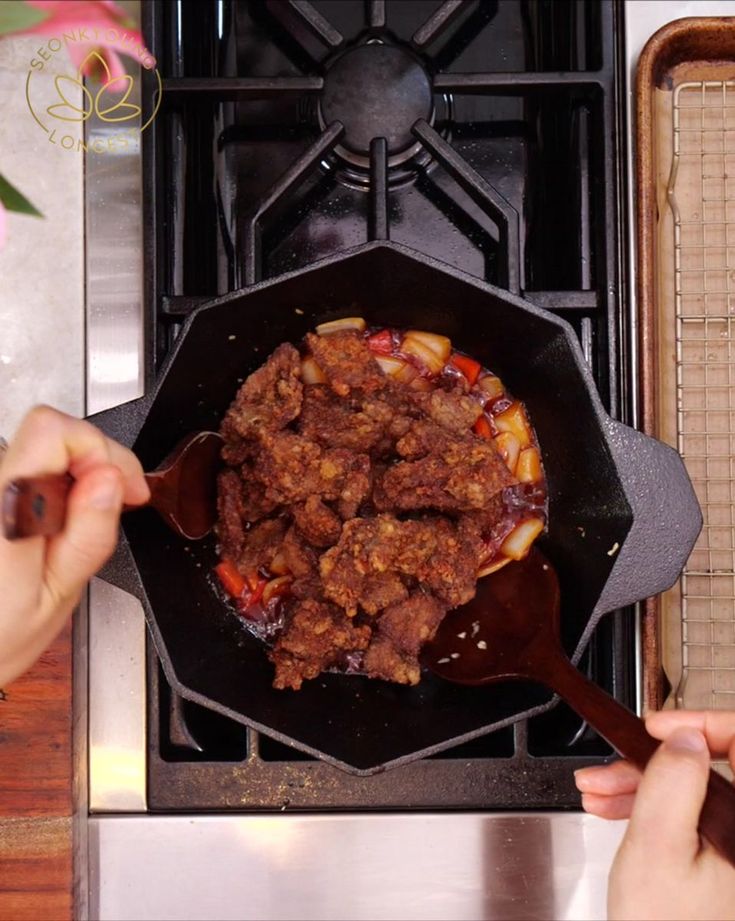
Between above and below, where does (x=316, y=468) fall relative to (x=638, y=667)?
above

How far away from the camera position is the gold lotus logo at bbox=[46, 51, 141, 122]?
119cm

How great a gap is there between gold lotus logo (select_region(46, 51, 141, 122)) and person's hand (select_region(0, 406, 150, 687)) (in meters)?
0.57

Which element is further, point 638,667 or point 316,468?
point 638,667

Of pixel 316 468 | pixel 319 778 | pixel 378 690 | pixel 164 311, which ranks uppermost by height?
pixel 164 311

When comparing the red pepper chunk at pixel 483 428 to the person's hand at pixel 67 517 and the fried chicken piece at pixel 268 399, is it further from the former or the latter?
the person's hand at pixel 67 517

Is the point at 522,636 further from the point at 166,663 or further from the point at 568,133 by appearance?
the point at 568,133

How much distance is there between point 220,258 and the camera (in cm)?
123

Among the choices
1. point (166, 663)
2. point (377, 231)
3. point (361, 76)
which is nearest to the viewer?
point (166, 663)

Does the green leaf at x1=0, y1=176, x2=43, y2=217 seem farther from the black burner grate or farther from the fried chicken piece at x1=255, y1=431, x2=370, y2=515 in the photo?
the fried chicken piece at x1=255, y1=431, x2=370, y2=515

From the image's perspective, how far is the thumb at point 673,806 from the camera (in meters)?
0.73

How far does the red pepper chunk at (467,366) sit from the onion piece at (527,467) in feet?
0.39

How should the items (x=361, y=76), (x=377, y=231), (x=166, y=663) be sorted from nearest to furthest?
(x=166, y=663) < (x=377, y=231) < (x=361, y=76)

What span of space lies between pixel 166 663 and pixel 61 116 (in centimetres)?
77

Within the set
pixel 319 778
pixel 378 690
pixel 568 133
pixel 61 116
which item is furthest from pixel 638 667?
pixel 61 116
